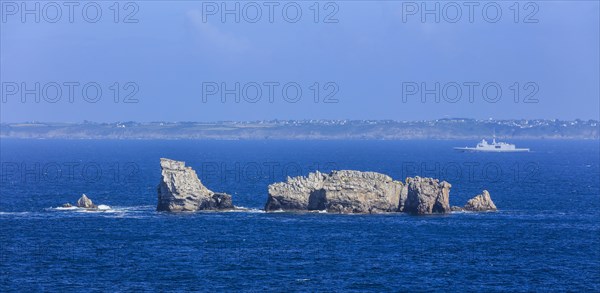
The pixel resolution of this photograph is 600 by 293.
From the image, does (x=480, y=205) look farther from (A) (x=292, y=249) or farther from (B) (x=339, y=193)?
(A) (x=292, y=249)

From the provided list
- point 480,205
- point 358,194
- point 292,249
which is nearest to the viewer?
point 292,249

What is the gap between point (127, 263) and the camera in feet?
→ 272

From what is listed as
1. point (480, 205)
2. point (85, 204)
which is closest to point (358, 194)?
point (480, 205)

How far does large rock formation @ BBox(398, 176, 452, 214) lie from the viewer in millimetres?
110000

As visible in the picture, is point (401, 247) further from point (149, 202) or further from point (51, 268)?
point (149, 202)

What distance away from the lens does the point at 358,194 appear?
11162cm

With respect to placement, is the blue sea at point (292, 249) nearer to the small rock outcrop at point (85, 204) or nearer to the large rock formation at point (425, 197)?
the large rock formation at point (425, 197)

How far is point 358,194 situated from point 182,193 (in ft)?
63.0

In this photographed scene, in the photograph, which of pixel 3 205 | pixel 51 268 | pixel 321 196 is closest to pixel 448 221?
pixel 321 196

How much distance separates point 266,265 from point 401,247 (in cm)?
1454

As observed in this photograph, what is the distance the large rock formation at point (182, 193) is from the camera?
110188 millimetres

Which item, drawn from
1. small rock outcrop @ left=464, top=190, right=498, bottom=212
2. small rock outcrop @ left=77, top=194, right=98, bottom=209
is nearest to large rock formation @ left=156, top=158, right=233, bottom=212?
small rock outcrop @ left=77, top=194, right=98, bottom=209

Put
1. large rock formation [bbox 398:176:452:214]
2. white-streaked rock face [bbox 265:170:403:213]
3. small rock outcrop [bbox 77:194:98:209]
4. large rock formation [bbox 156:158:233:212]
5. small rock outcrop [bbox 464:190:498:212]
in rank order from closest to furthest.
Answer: large rock formation [bbox 398:176:452:214] < large rock formation [bbox 156:158:233:212] < white-streaked rock face [bbox 265:170:403:213] < small rock outcrop [bbox 464:190:498:212] < small rock outcrop [bbox 77:194:98:209]

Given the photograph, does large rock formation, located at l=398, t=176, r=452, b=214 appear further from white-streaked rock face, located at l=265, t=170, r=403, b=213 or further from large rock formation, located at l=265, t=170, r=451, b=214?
white-streaked rock face, located at l=265, t=170, r=403, b=213
